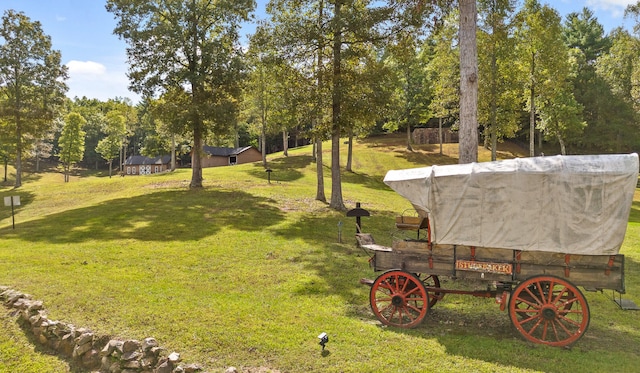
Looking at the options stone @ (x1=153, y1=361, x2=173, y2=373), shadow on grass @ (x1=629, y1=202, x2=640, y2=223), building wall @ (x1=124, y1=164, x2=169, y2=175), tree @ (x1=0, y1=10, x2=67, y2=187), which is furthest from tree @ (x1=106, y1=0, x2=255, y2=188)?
building wall @ (x1=124, y1=164, x2=169, y2=175)

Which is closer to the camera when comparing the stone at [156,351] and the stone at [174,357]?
the stone at [174,357]

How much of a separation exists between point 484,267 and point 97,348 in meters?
7.83

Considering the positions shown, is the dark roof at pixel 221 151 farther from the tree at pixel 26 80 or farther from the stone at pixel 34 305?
the stone at pixel 34 305

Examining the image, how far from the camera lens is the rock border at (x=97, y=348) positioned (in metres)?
6.79

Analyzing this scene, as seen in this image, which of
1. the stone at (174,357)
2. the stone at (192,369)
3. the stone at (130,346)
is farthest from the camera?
the stone at (130,346)

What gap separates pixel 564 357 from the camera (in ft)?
21.8

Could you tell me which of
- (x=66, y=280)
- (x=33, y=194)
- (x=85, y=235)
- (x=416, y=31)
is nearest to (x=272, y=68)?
(x=416, y=31)

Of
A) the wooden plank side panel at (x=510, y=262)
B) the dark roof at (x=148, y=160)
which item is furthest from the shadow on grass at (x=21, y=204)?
the dark roof at (x=148, y=160)

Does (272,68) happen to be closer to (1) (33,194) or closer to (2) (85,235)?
(2) (85,235)

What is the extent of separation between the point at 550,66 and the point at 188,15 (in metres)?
27.0

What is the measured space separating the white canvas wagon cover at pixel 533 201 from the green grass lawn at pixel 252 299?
2.00 metres

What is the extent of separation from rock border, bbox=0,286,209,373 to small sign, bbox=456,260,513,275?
4706 mm

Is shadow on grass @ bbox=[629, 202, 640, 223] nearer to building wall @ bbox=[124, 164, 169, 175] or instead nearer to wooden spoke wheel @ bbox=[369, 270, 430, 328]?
wooden spoke wheel @ bbox=[369, 270, 430, 328]

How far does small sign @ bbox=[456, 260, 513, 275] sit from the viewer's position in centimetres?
727
